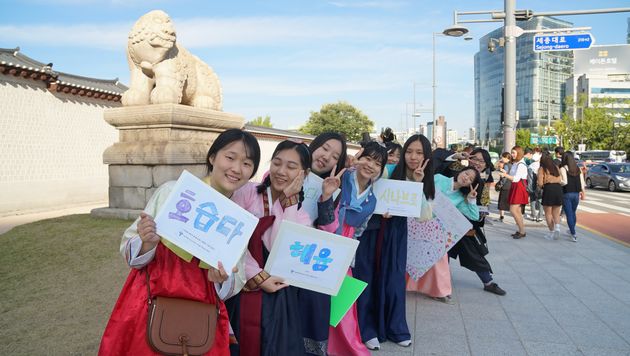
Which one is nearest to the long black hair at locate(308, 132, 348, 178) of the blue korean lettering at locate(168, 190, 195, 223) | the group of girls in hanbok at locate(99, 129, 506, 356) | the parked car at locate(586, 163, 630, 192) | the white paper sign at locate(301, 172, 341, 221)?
the group of girls in hanbok at locate(99, 129, 506, 356)

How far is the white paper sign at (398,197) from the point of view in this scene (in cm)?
368

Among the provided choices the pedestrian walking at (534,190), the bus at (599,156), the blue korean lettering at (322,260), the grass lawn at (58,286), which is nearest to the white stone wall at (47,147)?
the grass lawn at (58,286)

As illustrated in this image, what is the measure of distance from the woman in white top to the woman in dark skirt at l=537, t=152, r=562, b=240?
380 mm

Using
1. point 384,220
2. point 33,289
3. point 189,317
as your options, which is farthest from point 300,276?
point 33,289

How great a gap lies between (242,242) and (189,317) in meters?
0.40

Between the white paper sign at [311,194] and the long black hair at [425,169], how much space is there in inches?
45.1

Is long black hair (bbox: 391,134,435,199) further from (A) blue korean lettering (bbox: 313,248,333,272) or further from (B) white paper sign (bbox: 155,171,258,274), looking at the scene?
(B) white paper sign (bbox: 155,171,258,274)

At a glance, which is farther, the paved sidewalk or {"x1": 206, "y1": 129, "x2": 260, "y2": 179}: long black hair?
the paved sidewalk

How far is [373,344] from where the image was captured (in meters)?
3.62

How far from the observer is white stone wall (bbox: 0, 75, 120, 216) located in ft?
37.0

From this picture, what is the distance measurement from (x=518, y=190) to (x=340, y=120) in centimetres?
4660

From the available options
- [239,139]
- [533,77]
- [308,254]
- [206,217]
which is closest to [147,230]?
[206,217]

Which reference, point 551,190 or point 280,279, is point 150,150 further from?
point 551,190

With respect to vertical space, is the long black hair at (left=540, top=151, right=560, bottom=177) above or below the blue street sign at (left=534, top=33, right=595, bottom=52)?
below
